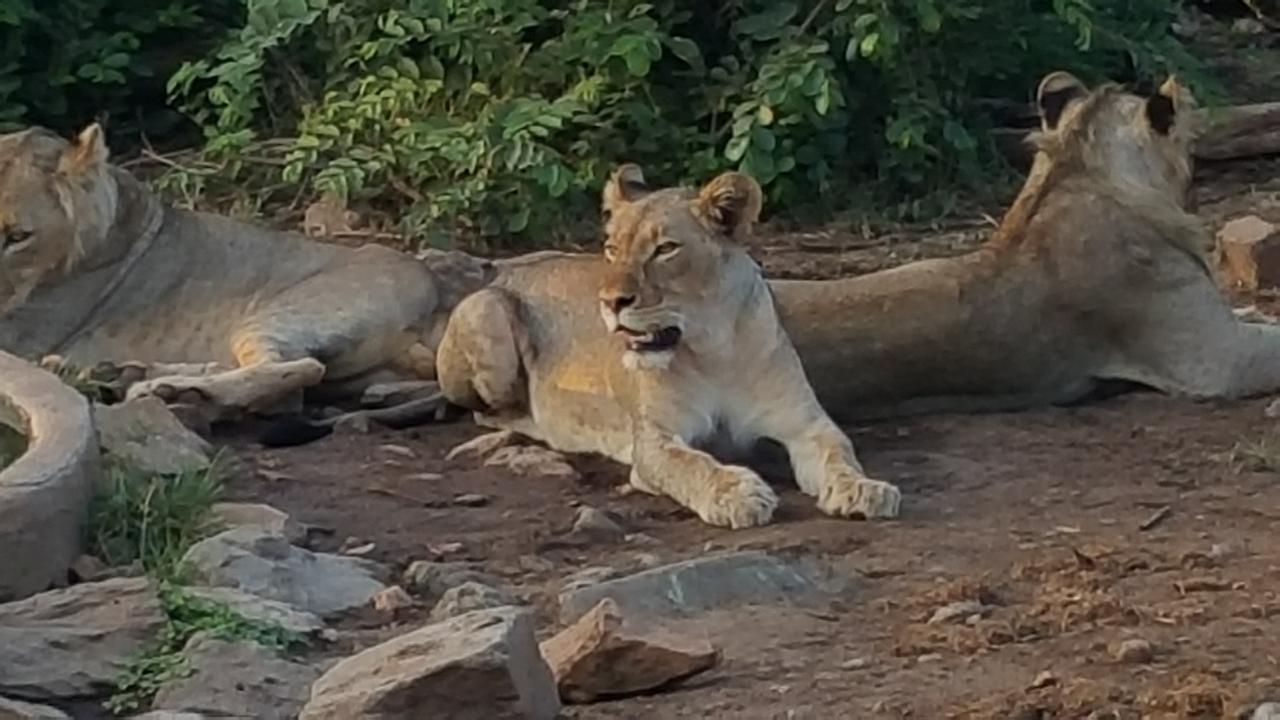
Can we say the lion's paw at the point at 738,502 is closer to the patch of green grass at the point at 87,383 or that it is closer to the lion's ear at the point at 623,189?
the lion's ear at the point at 623,189

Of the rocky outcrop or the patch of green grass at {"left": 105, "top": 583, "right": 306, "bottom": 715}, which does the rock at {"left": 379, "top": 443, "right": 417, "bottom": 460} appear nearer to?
the rocky outcrop

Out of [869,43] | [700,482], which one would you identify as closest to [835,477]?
[700,482]

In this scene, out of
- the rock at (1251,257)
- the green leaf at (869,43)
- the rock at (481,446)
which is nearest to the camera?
the rock at (481,446)

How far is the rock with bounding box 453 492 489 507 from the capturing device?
5883 mm

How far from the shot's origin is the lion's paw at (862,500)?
18.0 feet

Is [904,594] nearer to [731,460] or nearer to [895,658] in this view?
[895,658]

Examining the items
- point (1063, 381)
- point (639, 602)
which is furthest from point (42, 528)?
point (1063, 381)

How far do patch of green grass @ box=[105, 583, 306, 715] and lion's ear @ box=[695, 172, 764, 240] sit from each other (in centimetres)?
168

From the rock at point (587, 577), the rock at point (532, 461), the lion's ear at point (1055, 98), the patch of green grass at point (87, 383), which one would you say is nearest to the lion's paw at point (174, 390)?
the patch of green grass at point (87, 383)

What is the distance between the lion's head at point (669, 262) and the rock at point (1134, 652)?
1.74 m

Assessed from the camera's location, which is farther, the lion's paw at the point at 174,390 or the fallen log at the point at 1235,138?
the fallen log at the point at 1235,138

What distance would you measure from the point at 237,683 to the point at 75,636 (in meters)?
0.33

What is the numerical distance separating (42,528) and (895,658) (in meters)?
1.58

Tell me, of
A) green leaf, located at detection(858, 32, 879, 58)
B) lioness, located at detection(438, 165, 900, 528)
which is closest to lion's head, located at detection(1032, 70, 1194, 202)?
lioness, located at detection(438, 165, 900, 528)
